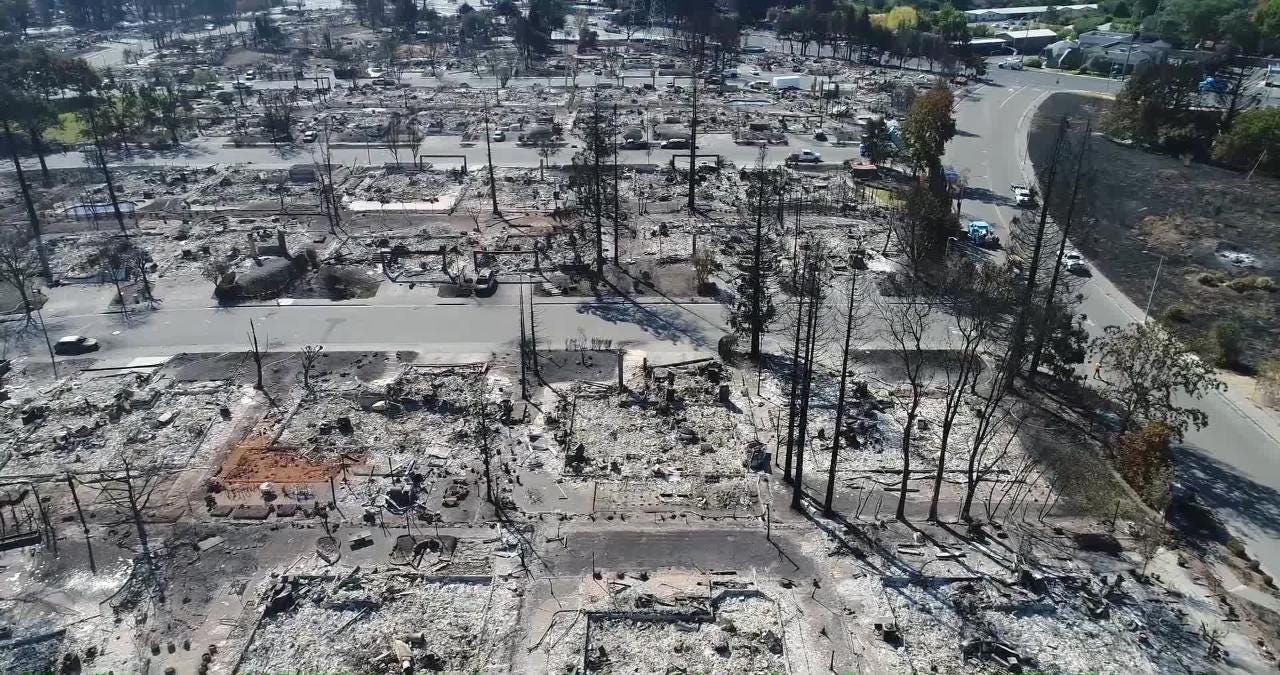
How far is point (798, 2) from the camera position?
114375 millimetres

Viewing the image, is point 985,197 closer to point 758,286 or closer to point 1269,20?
point 758,286

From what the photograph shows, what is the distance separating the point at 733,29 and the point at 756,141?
41452mm

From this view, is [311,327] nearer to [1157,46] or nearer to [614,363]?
[614,363]

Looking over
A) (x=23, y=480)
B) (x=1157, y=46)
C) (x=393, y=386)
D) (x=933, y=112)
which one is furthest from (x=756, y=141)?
(x=1157, y=46)

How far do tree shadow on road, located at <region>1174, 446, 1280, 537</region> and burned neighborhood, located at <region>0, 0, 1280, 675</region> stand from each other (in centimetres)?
13

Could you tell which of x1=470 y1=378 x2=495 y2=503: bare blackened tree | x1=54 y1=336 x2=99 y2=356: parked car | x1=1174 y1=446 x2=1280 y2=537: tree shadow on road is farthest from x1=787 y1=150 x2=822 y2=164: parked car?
x1=54 y1=336 x2=99 y2=356: parked car

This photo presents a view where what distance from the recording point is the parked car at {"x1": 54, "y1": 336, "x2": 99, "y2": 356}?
106 ft

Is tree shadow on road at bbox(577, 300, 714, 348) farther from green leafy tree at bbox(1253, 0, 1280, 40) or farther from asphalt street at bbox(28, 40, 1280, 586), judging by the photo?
green leafy tree at bbox(1253, 0, 1280, 40)

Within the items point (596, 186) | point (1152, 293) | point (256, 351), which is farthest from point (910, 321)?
point (256, 351)

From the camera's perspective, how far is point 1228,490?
24.1 meters

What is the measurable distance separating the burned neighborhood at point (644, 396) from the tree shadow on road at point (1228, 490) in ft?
0.44

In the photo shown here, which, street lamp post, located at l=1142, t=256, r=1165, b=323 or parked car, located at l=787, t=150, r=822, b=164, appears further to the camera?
parked car, located at l=787, t=150, r=822, b=164

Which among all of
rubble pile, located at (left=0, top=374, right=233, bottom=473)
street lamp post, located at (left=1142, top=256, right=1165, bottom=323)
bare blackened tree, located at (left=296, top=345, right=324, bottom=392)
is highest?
street lamp post, located at (left=1142, top=256, right=1165, bottom=323)

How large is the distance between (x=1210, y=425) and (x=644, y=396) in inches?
753
